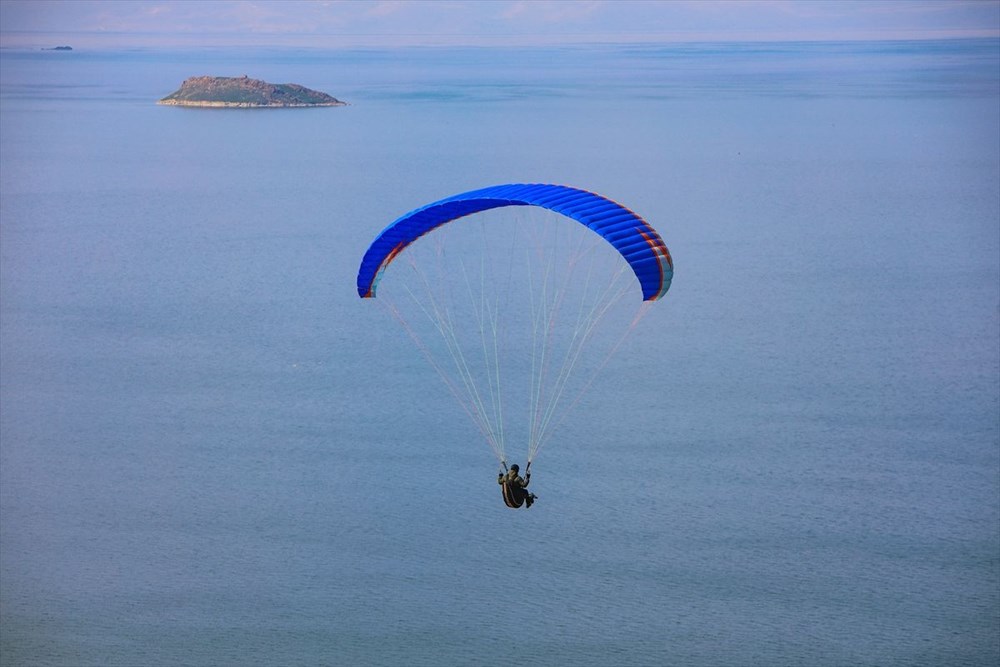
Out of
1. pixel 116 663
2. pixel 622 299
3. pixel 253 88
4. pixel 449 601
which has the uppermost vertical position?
pixel 253 88

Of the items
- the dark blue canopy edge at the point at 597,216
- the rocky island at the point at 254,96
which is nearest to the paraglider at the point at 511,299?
the dark blue canopy edge at the point at 597,216

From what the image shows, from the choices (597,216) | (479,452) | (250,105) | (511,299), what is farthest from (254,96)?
(597,216)

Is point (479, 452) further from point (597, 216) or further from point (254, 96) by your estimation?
point (254, 96)

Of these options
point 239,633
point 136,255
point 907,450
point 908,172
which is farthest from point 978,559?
point 908,172

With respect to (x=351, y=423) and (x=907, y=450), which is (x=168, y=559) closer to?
(x=351, y=423)

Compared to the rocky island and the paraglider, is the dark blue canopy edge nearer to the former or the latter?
the paraglider

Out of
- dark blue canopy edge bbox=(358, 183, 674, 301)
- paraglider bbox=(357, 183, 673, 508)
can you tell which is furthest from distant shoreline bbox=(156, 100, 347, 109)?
dark blue canopy edge bbox=(358, 183, 674, 301)
